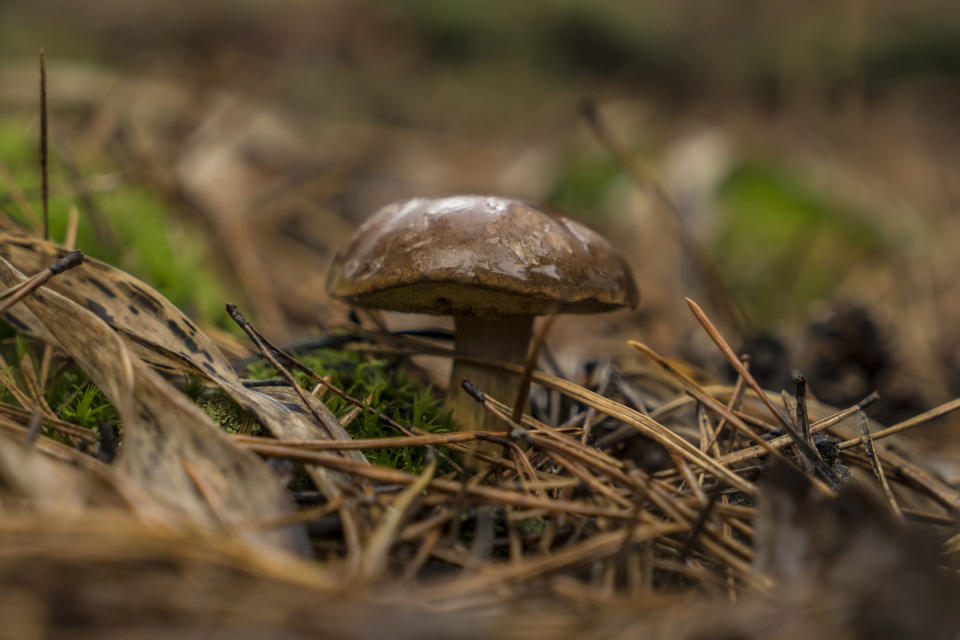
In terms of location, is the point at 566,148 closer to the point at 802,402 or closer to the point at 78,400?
the point at 802,402

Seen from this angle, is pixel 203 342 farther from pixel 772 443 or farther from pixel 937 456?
pixel 937 456

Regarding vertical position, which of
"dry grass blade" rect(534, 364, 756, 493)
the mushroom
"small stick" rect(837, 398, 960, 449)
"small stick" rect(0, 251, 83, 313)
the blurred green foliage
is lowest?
"dry grass blade" rect(534, 364, 756, 493)

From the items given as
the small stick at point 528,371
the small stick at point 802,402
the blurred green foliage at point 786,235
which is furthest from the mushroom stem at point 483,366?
the blurred green foliage at point 786,235

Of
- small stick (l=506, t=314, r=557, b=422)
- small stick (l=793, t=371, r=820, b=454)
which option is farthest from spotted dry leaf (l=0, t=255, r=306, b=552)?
small stick (l=793, t=371, r=820, b=454)

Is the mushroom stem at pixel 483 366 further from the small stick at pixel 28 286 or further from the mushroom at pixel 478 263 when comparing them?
the small stick at pixel 28 286

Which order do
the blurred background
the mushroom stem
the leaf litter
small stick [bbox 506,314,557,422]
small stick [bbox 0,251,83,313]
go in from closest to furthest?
the leaf litter
small stick [bbox 506,314,557,422]
small stick [bbox 0,251,83,313]
the mushroom stem
the blurred background

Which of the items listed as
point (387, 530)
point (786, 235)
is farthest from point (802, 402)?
point (786, 235)

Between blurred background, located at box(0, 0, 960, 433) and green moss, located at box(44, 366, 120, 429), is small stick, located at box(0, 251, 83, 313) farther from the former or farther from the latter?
blurred background, located at box(0, 0, 960, 433)

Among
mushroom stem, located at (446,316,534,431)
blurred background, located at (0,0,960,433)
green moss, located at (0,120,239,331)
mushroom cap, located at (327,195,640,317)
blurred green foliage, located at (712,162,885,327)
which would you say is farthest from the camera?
blurred green foliage, located at (712,162,885,327)
